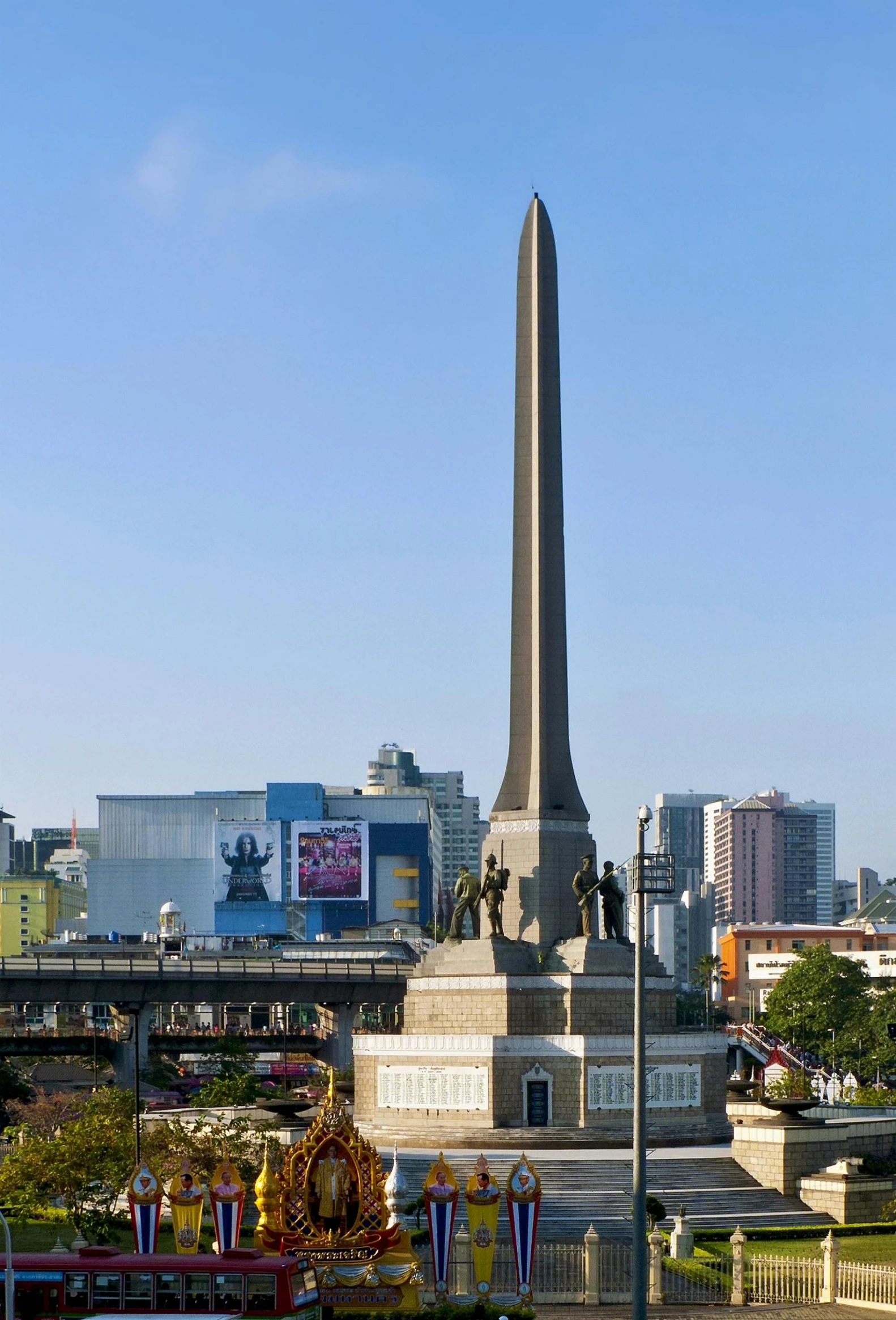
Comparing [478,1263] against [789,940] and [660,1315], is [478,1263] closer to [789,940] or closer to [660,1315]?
[660,1315]

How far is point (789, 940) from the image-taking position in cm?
17788

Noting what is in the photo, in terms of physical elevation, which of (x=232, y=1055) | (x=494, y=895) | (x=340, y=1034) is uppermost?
(x=494, y=895)

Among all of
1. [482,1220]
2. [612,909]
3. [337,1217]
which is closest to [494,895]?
[612,909]

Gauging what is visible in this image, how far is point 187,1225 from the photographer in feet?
121

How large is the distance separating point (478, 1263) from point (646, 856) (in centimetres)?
967

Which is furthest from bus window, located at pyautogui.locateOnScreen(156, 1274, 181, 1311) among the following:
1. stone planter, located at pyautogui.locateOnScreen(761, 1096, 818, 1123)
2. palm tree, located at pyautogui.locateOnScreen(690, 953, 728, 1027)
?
palm tree, located at pyautogui.locateOnScreen(690, 953, 728, 1027)

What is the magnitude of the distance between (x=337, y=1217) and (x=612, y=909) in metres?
29.2

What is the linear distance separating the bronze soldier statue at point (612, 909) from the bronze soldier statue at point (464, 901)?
163 inches

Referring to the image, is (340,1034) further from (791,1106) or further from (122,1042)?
(791,1106)

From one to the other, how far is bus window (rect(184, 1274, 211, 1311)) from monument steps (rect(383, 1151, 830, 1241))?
17.2m

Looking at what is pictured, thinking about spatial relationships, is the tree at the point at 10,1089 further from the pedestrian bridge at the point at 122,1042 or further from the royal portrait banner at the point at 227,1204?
the royal portrait banner at the point at 227,1204

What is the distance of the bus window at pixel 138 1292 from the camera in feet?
102

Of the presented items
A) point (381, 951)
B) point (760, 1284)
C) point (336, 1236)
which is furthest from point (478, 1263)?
point (381, 951)

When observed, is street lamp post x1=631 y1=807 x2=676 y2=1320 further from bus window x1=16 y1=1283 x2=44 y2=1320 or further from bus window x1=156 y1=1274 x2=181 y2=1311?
bus window x1=16 y1=1283 x2=44 y2=1320
